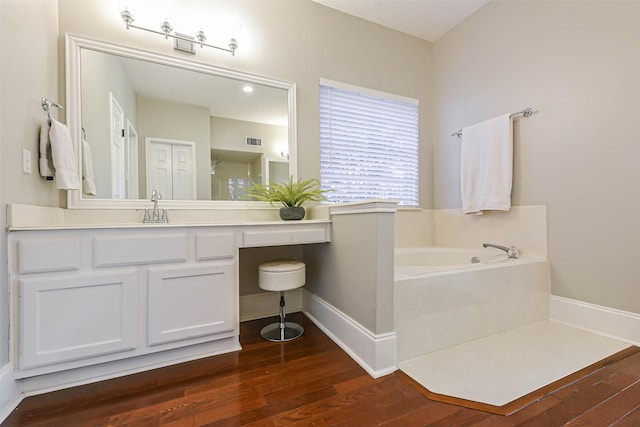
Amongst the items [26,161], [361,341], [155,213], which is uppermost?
[26,161]

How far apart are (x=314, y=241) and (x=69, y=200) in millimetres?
1506

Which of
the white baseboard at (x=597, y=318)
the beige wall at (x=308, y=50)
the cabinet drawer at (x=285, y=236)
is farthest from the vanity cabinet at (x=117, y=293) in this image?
the white baseboard at (x=597, y=318)

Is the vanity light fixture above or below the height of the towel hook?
above

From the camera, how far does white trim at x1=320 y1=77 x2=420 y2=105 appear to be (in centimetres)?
244

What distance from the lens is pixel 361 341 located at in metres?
1.51

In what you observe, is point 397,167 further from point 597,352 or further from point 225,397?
point 225,397

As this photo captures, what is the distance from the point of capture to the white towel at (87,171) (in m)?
1.68

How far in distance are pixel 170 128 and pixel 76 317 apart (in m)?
1.26

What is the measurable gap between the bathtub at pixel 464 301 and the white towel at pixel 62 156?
1.85m

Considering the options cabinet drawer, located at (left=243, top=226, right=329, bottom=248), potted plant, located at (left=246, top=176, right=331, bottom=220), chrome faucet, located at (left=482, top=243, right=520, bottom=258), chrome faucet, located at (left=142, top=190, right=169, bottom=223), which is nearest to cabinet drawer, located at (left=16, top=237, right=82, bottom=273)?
chrome faucet, located at (left=142, top=190, right=169, bottom=223)

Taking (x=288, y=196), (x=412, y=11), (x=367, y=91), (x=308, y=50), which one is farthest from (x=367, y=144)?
(x=412, y=11)

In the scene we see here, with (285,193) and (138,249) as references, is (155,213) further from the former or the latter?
(285,193)

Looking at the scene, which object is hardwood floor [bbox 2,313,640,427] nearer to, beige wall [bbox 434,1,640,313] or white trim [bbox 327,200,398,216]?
beige wall [bbox 434,1,640,313]

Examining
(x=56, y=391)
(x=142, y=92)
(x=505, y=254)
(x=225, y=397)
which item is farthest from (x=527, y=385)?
(x=142, y=92)
